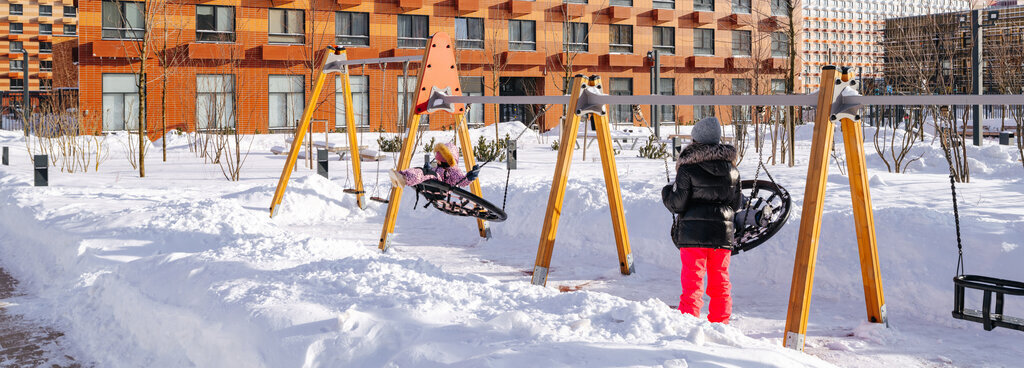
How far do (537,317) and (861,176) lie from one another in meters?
2.59

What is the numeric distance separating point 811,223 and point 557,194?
96.4 inches

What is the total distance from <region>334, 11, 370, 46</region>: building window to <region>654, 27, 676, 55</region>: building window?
16.8 metres

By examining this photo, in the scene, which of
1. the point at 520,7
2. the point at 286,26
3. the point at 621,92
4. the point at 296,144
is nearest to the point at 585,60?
the point at 621,92

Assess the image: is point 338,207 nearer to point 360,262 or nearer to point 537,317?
point 360,262

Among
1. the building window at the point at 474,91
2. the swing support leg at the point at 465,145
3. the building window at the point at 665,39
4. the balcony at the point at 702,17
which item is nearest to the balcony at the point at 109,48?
the building window at the point at 474,91

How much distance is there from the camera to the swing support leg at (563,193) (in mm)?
7234

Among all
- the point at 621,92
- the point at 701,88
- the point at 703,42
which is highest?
the point at 703,42

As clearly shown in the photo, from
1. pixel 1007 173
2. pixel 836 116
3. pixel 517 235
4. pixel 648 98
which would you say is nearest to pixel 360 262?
pixel 648 98

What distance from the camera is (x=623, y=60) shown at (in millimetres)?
44844

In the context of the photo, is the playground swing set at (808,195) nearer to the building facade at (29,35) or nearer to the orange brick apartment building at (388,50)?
the orange brick apartment building at (388,50)

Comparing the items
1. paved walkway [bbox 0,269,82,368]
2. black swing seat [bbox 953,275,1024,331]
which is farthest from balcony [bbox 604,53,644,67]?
black swing seat [bbox 953,275,1024,331]

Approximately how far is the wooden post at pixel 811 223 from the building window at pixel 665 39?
42.3 metres

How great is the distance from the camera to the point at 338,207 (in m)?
12.8

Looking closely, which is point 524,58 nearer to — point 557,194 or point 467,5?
point 467,5
